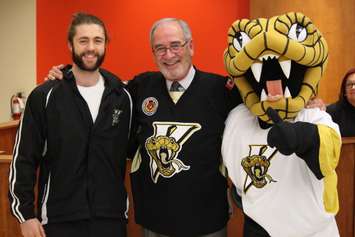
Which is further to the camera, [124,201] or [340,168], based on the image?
Answer: [340,168]

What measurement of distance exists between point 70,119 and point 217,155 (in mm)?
602

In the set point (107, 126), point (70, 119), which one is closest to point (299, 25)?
point (107, 126)

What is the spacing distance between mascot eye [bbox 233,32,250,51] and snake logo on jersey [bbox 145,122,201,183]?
0.34 metres

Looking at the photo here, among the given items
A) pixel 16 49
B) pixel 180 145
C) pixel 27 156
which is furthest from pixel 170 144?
pixel 16 49

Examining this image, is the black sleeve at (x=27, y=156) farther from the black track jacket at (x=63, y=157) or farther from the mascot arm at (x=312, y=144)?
the mascot arm at (x=312, y=144)

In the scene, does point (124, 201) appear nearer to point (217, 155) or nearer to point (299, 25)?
point (217, 155)

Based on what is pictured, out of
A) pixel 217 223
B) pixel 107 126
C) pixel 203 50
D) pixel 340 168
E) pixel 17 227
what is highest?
pixel 203 50

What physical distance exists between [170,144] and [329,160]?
1.98ft

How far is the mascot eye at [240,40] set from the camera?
5.07ft

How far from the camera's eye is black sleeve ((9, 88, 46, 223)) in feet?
5.36

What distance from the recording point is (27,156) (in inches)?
64.7

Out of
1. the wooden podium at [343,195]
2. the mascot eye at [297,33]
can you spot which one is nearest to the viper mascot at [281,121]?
the mascot eye at [297,33]

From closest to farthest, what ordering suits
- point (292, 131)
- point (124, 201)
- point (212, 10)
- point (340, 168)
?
point (292, 131) < point (124, 201) < point (340, 168) < point (212, 10)

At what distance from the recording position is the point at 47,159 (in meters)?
1.69
